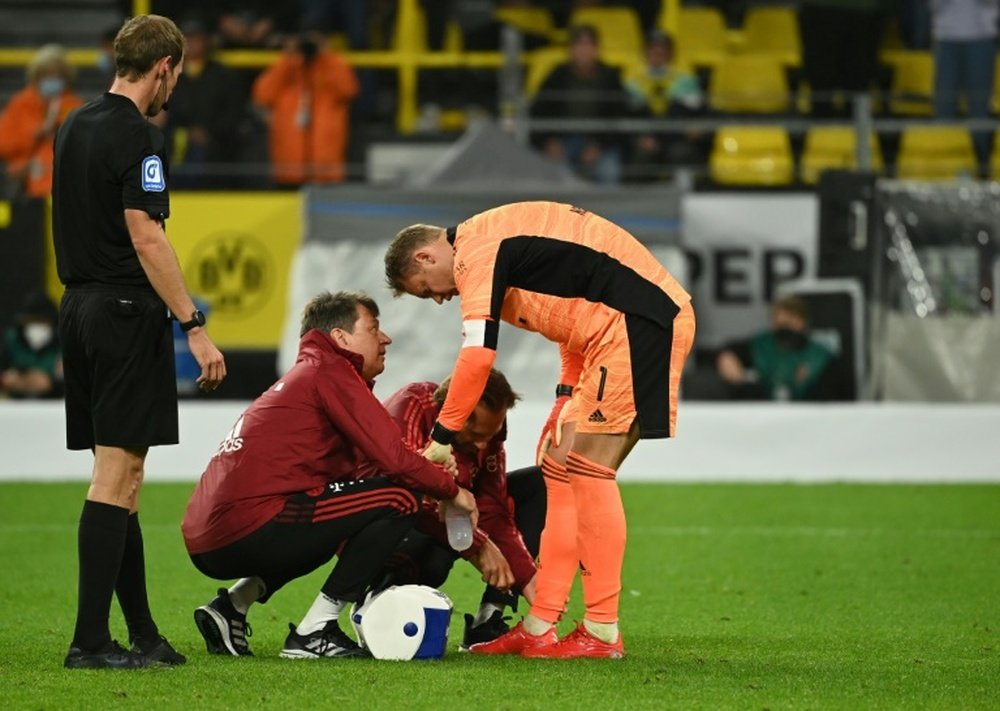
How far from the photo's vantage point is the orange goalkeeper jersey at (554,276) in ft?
18.8

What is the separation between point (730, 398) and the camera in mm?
12898

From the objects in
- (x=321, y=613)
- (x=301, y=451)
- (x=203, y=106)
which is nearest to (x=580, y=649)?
(x=321, y=613)

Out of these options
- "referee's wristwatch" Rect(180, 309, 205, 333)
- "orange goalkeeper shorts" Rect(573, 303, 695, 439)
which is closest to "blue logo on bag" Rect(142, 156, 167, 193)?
"referee's wristwatch" Rect(180, 309, 205, 333)

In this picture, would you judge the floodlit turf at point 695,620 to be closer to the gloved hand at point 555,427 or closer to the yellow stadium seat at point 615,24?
the gloved hand at point 555,427

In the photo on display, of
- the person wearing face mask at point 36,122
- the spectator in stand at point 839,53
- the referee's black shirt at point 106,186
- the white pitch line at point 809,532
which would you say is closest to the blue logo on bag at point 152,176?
the referee's black shirt at point 106,186

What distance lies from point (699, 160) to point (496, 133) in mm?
1992

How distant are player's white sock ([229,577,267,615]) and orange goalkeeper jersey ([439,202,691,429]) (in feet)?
2.93

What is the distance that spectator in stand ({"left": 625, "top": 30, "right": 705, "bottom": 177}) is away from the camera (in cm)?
1434

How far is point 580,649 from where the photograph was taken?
233 inches

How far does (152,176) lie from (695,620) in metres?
2.86

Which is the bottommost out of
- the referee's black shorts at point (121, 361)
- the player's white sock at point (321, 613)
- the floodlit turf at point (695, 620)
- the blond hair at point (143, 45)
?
the floodlit turf at point (695, 620)

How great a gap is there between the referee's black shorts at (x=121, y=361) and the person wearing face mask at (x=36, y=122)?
8.86m

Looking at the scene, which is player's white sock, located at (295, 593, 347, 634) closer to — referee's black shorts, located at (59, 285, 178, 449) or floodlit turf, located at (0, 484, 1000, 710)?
floodlit turf, located at (0, 484, 1000, 710)

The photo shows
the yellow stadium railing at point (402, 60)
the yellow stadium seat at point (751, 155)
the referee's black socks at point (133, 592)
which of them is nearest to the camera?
the referee's black socks at point (133, 592)
